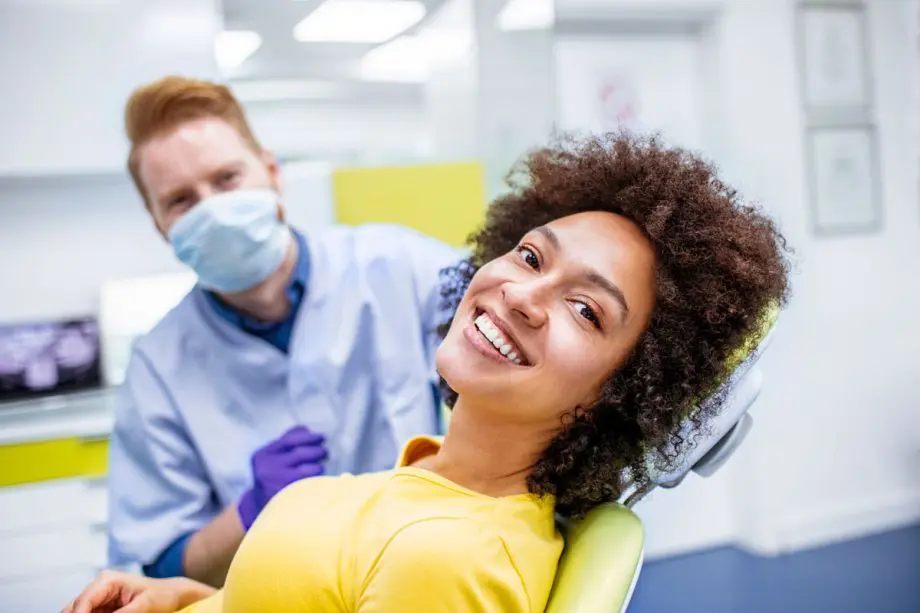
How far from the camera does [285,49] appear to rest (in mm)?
2314

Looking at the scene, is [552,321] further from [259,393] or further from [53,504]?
[53,504]

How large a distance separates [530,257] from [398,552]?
1.34 feet

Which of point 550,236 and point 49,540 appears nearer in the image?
point 550,236

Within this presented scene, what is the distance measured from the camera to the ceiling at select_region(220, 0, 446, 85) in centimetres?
226

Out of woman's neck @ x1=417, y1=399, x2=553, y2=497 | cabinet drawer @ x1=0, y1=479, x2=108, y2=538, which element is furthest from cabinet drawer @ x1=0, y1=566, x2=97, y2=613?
woman's neck @ x1=417, y1=399, x2=553, y2=497

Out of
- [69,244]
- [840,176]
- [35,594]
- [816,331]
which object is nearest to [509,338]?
[35,594]

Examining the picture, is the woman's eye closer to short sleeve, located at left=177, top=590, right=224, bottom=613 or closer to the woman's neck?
the woman's neck

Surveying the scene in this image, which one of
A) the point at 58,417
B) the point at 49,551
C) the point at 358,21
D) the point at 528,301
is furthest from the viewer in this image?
the point at 358,21

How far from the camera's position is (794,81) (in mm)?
2914

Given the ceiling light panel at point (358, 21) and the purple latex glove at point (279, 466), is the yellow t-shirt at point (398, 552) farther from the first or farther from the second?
the ceiling light panel at point (358, 21)

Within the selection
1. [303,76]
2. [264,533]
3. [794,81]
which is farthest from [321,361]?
[794,81]

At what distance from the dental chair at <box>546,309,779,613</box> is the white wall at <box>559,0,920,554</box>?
1.97 meters

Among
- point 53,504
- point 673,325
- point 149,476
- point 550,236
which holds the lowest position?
point 53,504

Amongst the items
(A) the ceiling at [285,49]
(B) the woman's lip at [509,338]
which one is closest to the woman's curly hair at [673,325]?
(B) the woman's lip at [509,338]
